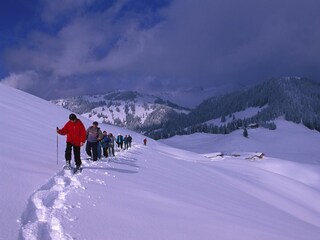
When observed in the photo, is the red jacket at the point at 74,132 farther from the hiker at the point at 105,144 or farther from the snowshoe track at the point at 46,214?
the hiker at the point at 105,144

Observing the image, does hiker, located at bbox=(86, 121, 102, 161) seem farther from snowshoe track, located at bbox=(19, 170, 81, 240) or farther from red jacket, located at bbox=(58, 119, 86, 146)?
snowshoe track, located at bbox=(19, 170, 81, 240)

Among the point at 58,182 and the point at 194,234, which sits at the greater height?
the point at 58,182

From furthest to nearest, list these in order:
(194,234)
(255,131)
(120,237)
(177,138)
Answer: (177,138)
(255,131)
(194,234)
(120,237)

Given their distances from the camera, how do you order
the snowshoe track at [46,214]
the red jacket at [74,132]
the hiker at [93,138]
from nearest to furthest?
the snowshoe track at [46,214], the red jacket at [74,132], the hiker at [93,138]

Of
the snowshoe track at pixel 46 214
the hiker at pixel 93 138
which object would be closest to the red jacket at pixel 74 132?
the snowshoe track at pixel 46 214

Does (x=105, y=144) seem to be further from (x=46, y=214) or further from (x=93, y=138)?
(x=46, y=214)

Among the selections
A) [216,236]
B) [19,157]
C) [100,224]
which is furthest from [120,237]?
[19,157]

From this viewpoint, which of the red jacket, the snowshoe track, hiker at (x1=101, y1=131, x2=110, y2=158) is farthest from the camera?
hiker at (x1=101, y1=131, x2=110, y2=158)

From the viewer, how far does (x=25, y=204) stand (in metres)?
5.81

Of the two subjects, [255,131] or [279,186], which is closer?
[279,186]

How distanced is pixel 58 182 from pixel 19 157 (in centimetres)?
242

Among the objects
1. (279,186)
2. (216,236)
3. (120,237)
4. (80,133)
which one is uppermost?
(80,133)

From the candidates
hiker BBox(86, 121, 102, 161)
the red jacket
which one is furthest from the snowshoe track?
hiker BBox(86, 121, 102, 161)

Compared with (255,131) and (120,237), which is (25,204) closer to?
(120,237)
